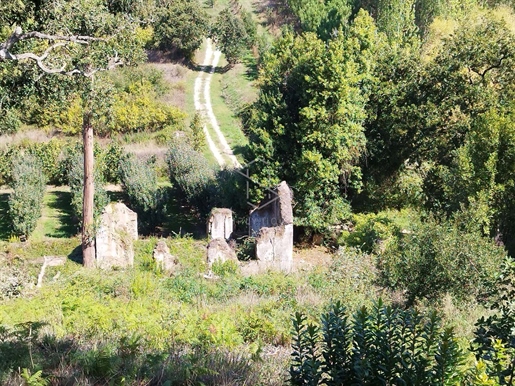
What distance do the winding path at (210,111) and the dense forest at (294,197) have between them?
68cm

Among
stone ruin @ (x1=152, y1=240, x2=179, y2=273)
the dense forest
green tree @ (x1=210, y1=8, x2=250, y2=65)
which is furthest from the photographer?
green tree @ (x1=210, y1=8, x2=250, y2=65)

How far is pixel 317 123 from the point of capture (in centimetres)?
1778

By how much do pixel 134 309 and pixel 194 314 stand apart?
866 mm

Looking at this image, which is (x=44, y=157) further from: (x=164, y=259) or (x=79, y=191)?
(x=164, y=259)

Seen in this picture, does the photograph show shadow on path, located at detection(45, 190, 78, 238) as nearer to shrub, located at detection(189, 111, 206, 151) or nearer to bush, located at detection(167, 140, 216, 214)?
bush, located at detection(167, 140, 216, 214)

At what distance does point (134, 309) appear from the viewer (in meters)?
7.57

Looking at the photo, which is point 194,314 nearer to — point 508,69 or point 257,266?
point 257,266

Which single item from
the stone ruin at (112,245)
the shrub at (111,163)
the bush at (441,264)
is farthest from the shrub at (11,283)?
the shrub at (111,163)

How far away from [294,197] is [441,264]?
885cm

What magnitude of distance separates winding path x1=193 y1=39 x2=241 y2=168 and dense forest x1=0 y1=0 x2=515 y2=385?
681 millimetres

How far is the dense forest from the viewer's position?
4551 millimetres

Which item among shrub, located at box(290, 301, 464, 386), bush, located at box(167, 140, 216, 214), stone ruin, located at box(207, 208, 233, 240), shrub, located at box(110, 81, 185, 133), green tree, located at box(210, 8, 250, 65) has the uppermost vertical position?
green tree, located at box(210, 8, 250, 65)

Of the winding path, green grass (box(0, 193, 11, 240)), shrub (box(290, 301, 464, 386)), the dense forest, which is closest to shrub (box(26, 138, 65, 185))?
the dense forest

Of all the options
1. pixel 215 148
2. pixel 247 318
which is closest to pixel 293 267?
pixel 247 318
